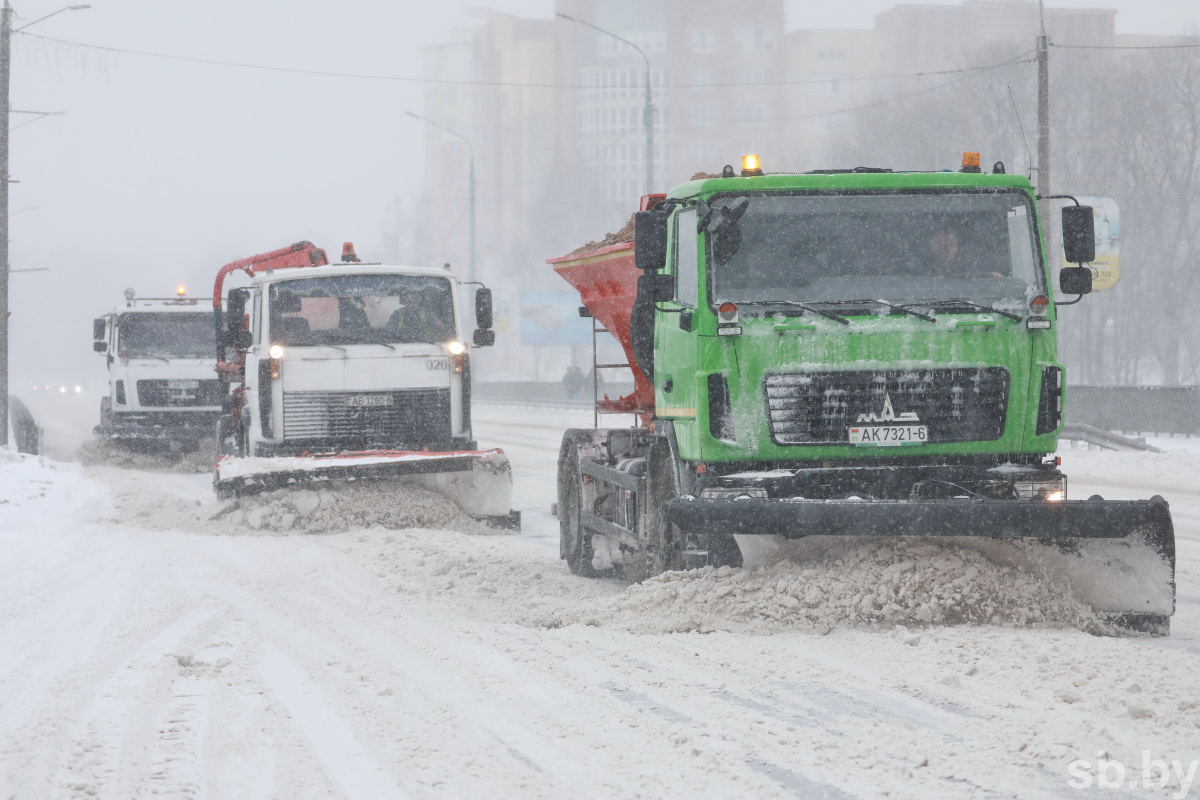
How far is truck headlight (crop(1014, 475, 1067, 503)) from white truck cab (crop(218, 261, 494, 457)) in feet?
24.3

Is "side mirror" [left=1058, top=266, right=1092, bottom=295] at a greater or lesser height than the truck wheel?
greater

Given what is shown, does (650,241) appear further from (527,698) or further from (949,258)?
(527,698)

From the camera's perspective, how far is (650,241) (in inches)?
299

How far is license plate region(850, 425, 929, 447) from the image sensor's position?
719 cm

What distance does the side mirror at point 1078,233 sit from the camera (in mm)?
7527

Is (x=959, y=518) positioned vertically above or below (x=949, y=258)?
below

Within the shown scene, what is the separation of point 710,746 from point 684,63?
118 m

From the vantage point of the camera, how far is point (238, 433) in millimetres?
15102

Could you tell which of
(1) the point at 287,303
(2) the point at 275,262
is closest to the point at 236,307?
(1) the point at 287,303

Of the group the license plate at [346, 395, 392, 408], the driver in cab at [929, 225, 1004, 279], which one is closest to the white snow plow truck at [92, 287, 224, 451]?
the license plate at [346, 395, 392, 408]

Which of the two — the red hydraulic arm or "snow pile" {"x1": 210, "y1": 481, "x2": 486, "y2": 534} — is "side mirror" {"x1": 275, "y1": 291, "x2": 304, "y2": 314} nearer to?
the red hydraulic arm

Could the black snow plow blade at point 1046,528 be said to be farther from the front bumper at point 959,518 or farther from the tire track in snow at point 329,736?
the tire track in snow at point 329,736

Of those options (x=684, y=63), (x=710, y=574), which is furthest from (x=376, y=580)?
(x=684, y=63)

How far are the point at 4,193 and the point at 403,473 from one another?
49.9ft
